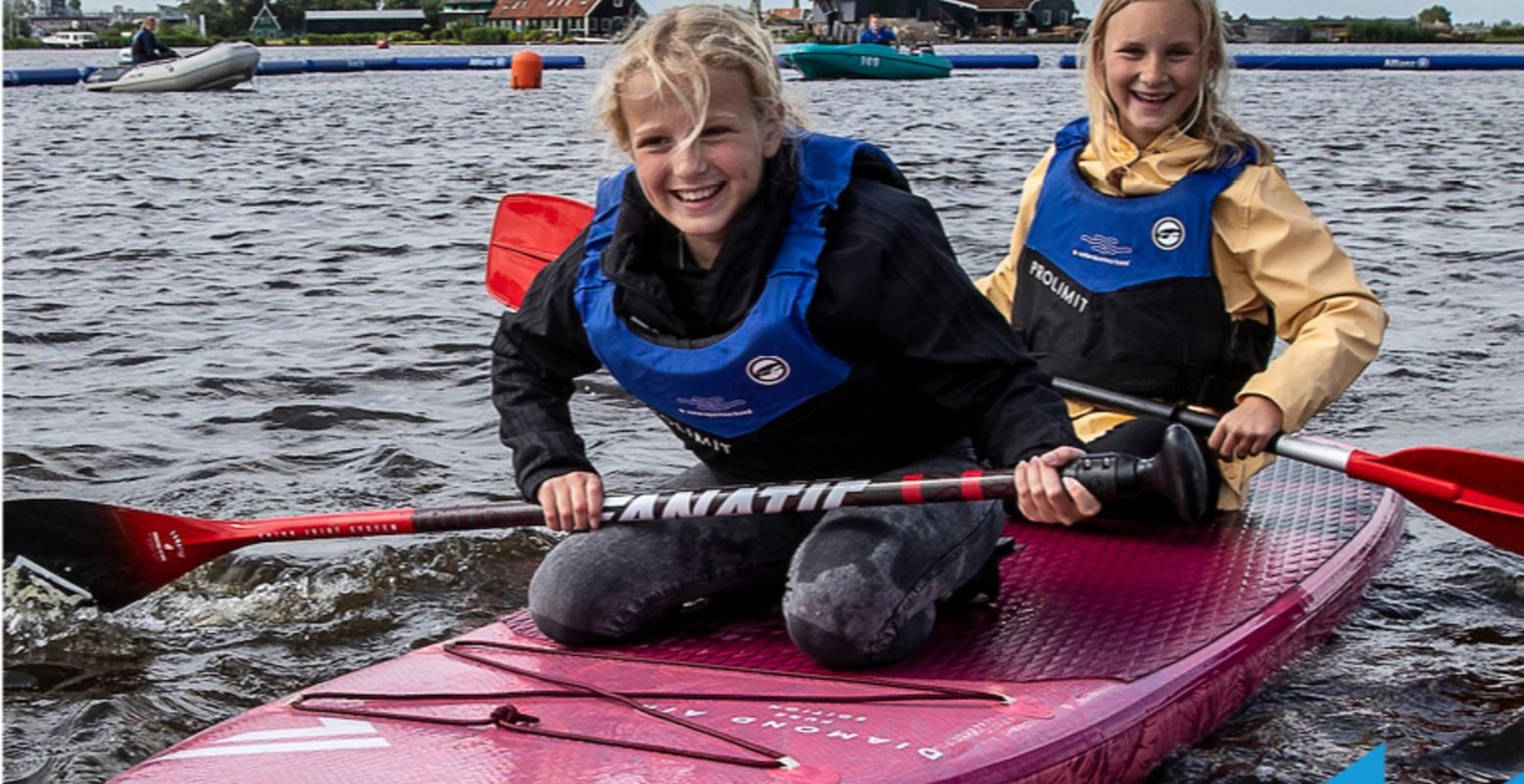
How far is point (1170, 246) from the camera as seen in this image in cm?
350

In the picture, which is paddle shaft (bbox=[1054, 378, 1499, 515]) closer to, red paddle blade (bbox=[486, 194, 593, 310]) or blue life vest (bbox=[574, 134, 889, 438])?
blue life vest (bbox=[574, 134, 889, 438])

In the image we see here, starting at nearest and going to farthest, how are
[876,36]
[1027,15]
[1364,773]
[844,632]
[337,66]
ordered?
[1364,773]
[844,632]
[876,36]
[337,66]
[1027,15]

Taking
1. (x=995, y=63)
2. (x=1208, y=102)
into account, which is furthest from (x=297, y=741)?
(x=995, y=63)

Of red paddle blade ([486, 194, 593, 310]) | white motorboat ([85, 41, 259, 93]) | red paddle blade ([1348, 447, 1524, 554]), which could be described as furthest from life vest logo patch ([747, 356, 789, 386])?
white motorboat ([85, 41, 259, 93])

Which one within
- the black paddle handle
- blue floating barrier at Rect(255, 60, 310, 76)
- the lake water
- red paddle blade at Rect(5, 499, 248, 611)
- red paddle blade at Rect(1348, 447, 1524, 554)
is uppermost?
the black paddle handle

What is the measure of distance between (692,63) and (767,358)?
0.47m

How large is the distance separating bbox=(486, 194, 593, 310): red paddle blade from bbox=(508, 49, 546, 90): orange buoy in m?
22.9

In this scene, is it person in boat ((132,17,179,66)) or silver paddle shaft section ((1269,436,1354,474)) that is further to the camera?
person in boat ((132,17,179,66))

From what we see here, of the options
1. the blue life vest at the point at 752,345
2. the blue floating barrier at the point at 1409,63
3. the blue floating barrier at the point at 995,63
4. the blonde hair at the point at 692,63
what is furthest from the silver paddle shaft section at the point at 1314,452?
the blue floating barrier at the point at 995,63

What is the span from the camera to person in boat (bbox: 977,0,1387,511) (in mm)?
3371

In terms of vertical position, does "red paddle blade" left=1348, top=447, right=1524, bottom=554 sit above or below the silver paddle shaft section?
below

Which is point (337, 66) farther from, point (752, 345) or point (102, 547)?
point (752, 345)

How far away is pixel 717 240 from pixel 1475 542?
2.55 meters

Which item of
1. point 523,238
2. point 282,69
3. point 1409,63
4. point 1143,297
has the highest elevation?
point 1143,297
